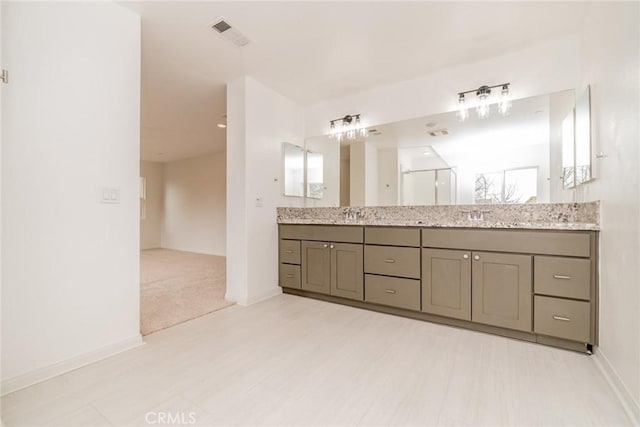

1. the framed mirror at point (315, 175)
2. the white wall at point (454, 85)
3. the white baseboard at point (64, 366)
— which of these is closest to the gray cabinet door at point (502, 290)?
the white wall at point (454, 85)

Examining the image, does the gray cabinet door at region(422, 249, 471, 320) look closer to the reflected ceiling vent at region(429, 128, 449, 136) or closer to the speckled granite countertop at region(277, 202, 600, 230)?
the speckled granite countertop at region(277, 202, 600, 230)

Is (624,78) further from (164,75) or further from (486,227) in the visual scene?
(164,75)

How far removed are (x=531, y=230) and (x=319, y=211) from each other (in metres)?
2.11

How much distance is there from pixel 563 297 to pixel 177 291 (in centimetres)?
363

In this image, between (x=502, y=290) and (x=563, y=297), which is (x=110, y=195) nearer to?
(x=502, y=290)

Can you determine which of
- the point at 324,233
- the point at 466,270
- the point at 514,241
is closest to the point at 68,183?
the point at 324,233

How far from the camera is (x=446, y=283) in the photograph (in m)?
2.30

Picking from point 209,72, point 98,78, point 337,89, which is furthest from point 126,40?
point 337,89

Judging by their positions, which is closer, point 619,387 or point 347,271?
point 619,387

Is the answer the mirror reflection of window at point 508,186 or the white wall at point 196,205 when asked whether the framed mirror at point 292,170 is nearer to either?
the mirror reflection of window at point 508,186

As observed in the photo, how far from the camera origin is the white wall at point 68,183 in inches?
58.1

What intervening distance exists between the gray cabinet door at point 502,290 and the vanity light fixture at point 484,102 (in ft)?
4.40

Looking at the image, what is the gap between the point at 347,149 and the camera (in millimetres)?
3379

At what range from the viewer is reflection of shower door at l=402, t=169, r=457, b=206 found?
108 inches
